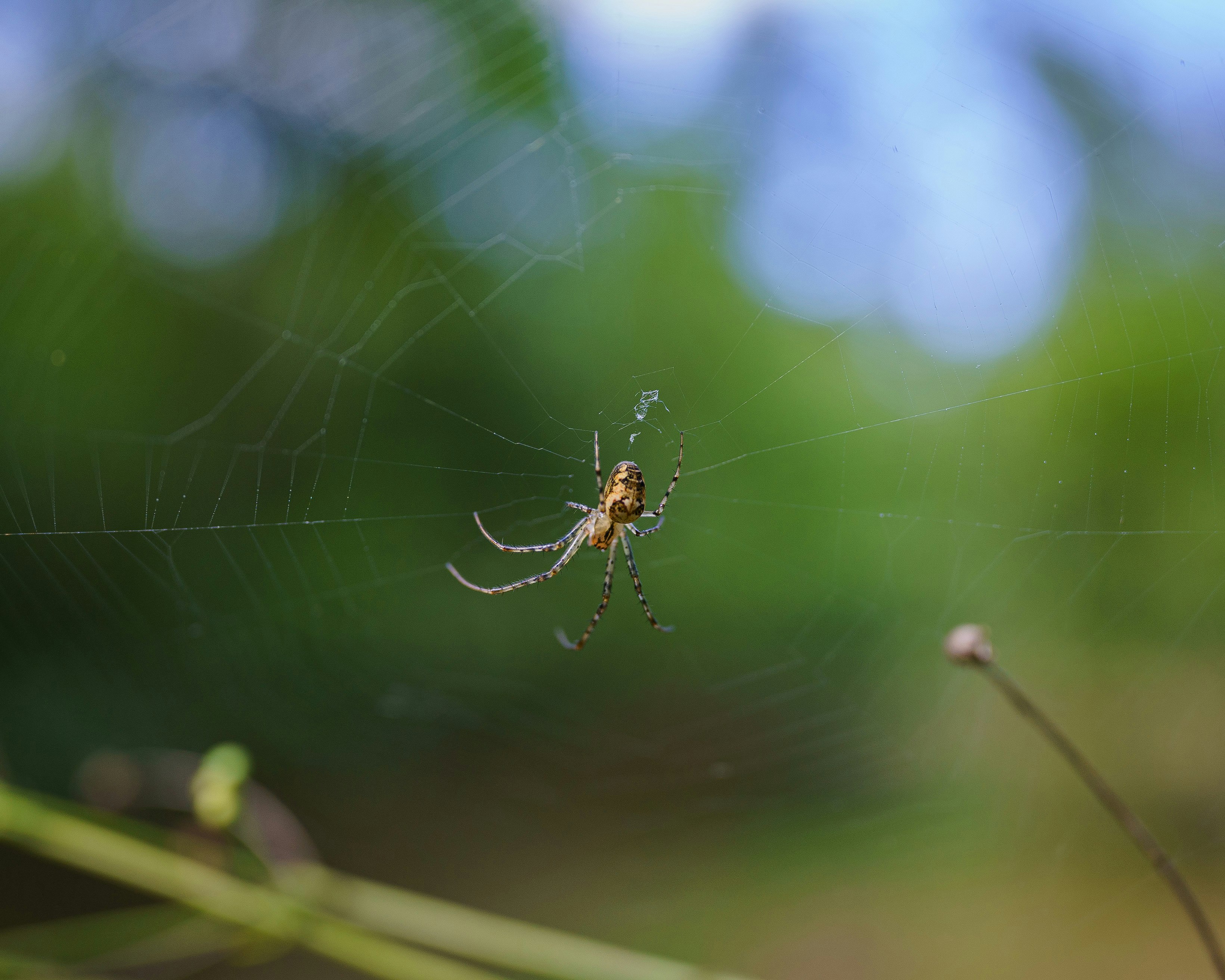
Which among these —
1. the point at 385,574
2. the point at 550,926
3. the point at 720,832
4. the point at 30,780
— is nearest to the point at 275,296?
the point at 385,574

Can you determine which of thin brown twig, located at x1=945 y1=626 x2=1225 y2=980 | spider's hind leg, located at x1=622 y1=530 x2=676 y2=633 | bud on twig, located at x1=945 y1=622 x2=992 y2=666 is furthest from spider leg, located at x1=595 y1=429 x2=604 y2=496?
thin brown twig, located at x1=945 y1=626 x2=1225 y2=980

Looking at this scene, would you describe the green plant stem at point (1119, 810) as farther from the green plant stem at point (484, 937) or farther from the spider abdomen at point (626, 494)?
the spider abdomen at point (626, 494)

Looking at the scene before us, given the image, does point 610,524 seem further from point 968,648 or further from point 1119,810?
point 1119,810

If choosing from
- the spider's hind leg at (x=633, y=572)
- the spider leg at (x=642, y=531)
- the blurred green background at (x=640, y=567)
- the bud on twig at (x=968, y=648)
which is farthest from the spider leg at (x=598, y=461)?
the bud on twig at (x=968, y=648)

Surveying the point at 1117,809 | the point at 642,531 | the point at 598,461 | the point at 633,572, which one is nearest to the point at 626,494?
the point at 598,461

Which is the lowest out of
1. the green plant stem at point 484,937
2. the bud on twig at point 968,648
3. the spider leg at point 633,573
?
the green plant stem at point 484,937
